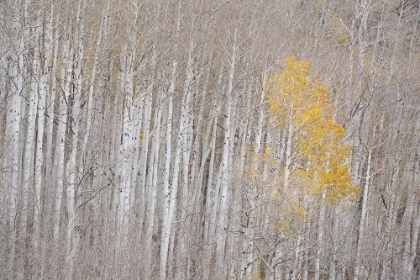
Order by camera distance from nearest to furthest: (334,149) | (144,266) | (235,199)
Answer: (144,266) < (235,199) < (334,149)

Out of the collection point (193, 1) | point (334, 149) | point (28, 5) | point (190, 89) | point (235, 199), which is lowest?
point (235, 199)

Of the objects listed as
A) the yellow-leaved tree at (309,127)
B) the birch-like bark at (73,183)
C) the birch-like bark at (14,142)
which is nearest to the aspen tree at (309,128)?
the yellow-leaved tree at (309,127)

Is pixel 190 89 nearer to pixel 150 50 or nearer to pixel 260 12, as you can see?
pixel 150 50

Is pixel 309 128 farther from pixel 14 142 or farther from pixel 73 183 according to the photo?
pixel 14 142

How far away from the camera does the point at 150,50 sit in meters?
17.3

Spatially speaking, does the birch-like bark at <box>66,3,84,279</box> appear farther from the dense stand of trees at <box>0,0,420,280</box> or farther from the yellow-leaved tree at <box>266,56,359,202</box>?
the yellow-leaved tree at <box>266,56,359,202</box>

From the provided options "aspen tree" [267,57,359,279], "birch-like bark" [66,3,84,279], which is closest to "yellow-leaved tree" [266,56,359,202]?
"aspen tree" [267,57,359,279]

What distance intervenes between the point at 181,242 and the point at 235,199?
2.46 metres

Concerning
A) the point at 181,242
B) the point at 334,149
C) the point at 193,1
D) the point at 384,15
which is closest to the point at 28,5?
the point at 193,1

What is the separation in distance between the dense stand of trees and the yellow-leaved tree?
0.25ft

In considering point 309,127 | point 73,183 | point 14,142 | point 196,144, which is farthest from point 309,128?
point 14,142

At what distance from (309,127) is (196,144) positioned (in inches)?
241

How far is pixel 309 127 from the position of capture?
64.3 feet

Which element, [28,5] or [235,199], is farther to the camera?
[235,199]
